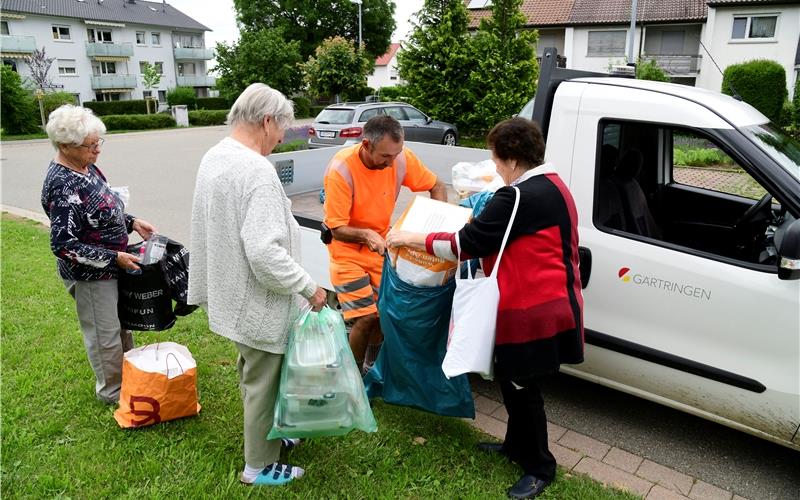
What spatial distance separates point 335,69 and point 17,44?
93.1 feet

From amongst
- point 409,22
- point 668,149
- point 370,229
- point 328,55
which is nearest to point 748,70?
point 409,22

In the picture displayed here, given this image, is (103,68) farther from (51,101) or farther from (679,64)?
(679,64)

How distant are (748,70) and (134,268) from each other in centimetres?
2688

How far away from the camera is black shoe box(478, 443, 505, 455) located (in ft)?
10.4

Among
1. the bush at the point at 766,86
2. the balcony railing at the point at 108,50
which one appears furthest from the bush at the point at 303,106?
the bush at the point at 766,86

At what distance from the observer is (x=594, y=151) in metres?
3.21

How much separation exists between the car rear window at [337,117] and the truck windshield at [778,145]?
13935 mm

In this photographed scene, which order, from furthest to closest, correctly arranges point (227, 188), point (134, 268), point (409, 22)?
point (409, 22)
point (134, 268)
point (227, 188)

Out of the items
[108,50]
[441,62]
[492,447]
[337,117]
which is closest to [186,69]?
[108,50]

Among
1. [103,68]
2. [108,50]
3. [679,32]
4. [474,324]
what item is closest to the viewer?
[474,324]

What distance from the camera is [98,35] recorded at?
51875mm

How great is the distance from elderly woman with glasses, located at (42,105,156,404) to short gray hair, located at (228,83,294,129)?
3.45ft

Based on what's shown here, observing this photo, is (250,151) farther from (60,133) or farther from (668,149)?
(668,149)

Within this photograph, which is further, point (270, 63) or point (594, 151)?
point (270, 63)
